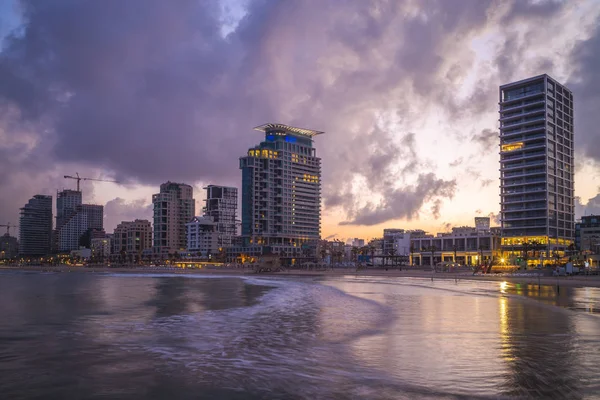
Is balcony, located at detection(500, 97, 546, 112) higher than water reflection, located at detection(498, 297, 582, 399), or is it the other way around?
balcony, located at detection(500, 97, 546, 112)

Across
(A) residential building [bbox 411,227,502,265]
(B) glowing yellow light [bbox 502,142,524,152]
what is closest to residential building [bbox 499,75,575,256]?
(B) glowing yellow light [bbox 502,142,524,152]

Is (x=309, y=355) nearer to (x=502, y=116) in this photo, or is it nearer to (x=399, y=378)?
(x=399, y=378)

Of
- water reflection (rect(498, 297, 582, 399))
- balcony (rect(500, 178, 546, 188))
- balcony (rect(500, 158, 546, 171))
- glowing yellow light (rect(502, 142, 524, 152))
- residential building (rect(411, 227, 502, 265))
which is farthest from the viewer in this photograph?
residential building (rect(411, 227, 502, 265))

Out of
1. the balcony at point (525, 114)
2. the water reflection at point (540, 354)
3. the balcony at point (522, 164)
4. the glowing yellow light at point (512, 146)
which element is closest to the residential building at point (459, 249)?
the balcony at point (522, 164)

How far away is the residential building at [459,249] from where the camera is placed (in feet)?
543

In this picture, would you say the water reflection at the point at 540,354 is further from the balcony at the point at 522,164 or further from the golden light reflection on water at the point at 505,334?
the balcony at the point at 522,164

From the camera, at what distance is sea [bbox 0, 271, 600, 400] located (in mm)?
14883

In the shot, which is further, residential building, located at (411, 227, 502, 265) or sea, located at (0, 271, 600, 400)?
residential building, located at (411, 227, 502, 265)

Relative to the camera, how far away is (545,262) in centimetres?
12950

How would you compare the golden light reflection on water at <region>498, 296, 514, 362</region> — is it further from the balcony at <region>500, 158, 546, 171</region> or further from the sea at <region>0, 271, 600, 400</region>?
the balcony at <region>500, 158, 546, 171</region>

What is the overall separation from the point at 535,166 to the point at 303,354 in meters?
148

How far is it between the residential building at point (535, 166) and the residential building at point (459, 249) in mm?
14270

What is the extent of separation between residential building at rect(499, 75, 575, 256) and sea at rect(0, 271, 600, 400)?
12211 centimetres

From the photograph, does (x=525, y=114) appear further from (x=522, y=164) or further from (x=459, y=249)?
(x=459, y=249)
